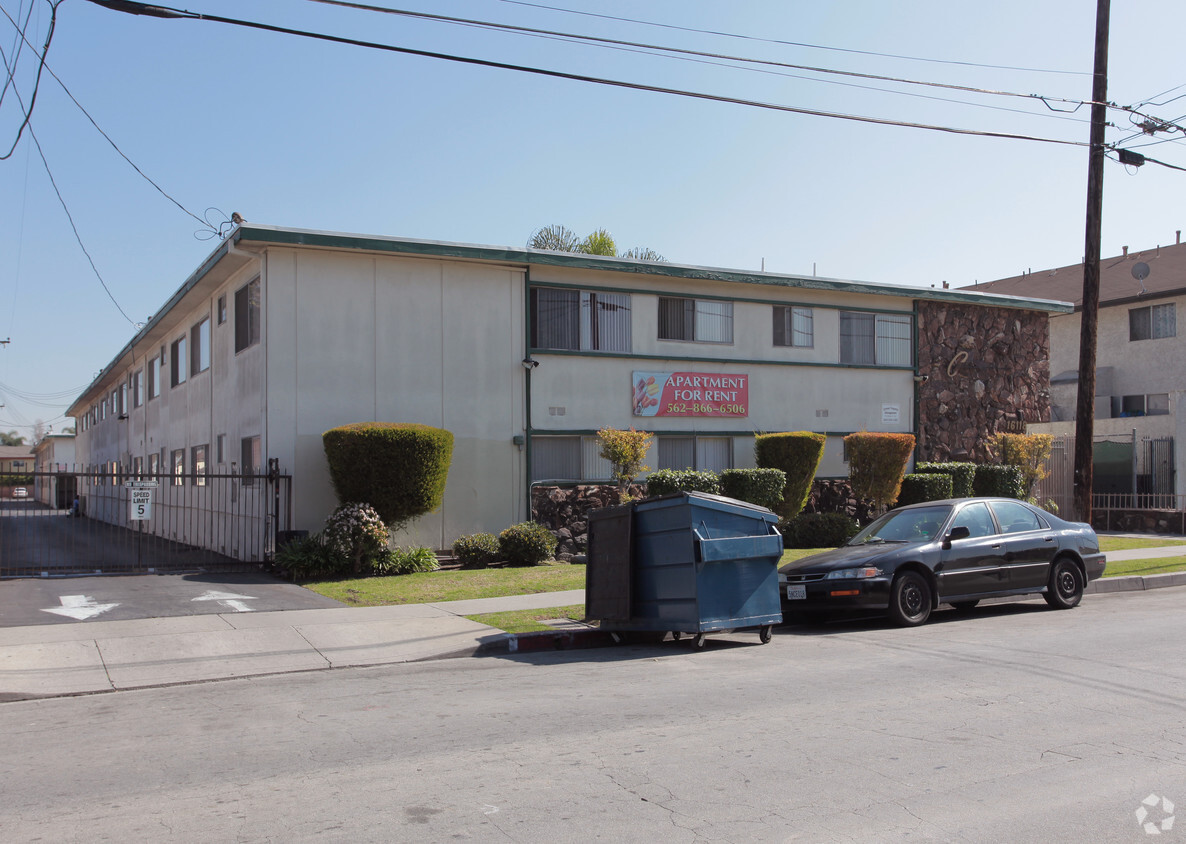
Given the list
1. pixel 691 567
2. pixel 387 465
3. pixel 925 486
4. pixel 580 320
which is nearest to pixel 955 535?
pixel 691 567

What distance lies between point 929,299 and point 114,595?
18223 mm

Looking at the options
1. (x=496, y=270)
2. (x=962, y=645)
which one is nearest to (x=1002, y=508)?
(x=962, y=645)

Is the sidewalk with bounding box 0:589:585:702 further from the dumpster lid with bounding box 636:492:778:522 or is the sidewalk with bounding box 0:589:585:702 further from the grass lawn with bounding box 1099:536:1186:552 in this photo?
the grass lawn with bounding box 1099:536:1186:552

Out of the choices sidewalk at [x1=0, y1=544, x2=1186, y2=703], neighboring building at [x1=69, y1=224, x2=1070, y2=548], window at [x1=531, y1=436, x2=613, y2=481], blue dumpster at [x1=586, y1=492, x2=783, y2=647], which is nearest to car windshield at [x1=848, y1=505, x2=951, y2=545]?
blue dumpster at [x1=586, y1=492, x2=783, y2=647]

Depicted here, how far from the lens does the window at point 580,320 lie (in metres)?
18.8

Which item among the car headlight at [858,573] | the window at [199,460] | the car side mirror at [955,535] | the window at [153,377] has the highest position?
the window at [153,377]

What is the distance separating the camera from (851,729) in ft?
21.4

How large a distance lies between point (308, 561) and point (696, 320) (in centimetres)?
950

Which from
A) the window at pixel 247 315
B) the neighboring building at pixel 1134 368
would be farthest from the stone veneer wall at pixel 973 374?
the window at pixel 247 315

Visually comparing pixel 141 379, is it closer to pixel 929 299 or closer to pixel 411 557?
pixel 411 557

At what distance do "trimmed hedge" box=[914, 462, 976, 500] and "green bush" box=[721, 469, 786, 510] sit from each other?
468 centimetres

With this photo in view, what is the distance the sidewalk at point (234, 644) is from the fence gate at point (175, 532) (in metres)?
3.71

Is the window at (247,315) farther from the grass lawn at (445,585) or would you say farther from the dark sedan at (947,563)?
the dark sedan at (947,563)

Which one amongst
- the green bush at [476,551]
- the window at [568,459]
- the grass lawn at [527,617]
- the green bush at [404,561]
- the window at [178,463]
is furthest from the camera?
the window at [178,463]
